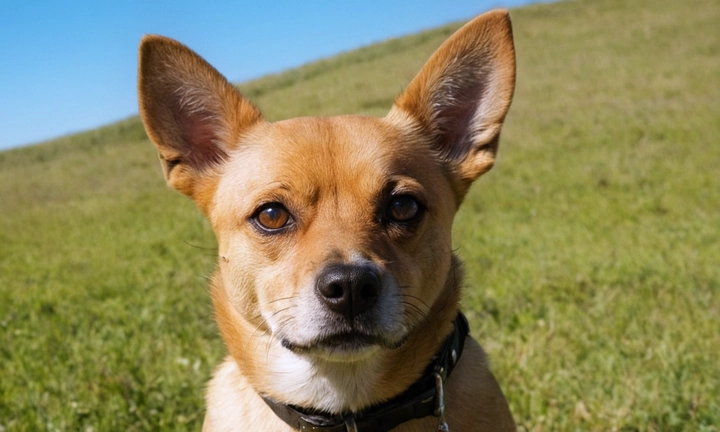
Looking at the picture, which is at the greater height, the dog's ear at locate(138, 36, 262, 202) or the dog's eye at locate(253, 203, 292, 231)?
the dog's ear at locate(138, 36, 262, 202)

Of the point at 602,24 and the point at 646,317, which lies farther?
the point at 602,24

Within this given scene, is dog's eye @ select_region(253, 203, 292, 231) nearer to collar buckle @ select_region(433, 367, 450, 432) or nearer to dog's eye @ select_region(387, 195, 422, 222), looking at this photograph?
dog's eye @ select_region(387, 195, 422, 222)

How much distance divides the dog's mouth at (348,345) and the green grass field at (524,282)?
1848mm

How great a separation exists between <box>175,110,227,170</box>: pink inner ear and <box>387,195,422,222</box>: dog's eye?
3.59 feet

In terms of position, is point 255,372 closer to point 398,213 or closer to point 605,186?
point 398,213

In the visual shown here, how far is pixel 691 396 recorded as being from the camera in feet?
13.0

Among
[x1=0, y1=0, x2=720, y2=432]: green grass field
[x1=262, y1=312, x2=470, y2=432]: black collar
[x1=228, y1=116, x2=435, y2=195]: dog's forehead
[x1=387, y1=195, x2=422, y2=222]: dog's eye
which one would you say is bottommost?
[x1=0, y1=0, x2=720, y2=432]: green grass field

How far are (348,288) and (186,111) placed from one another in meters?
1.51

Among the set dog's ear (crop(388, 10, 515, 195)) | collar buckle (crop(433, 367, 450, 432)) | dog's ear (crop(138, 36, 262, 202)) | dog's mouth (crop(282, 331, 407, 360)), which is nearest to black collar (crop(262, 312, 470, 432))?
collar buckle (crop(433, 367, 450, 432))

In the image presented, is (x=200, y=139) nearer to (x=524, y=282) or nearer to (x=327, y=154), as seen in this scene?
(x=327, y=154)

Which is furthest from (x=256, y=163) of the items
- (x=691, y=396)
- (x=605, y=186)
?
(x=605, y=186)

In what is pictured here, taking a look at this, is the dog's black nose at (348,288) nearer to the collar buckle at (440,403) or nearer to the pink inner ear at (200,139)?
the collar buckle at (440,403)

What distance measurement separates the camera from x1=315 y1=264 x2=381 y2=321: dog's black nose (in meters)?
2.43

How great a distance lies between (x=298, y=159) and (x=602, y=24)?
35832 mm
